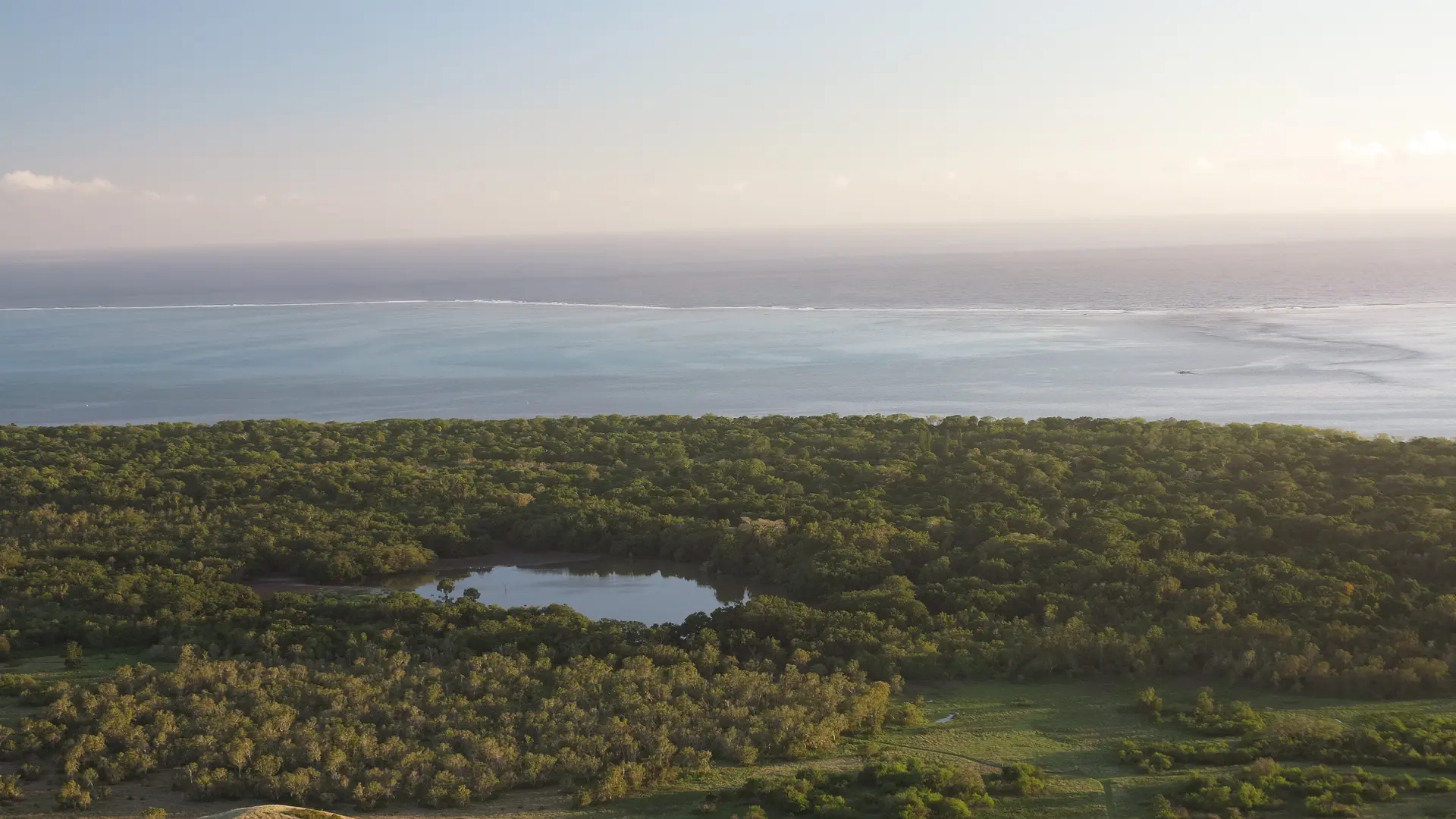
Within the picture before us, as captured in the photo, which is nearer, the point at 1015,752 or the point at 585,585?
the point at 1015,752

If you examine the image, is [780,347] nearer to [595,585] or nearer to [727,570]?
[727,570]

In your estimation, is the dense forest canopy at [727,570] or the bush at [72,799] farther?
the dense forest canopy at [727,570]

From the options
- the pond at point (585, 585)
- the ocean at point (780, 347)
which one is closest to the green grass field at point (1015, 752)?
the pond at point (585, 585)

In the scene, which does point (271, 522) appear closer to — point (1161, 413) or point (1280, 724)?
point (1280, 724)

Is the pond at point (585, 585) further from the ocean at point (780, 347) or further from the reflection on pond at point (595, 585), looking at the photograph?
the ocean at point (780, 347)

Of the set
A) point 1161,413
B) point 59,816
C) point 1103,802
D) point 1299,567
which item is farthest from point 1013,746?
point 1161,413

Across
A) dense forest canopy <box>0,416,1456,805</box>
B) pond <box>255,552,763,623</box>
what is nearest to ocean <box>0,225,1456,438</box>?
dense forest canopy <box>0,416,1456,805</box>

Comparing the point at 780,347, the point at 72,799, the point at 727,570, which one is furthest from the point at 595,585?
the point at 780,347
